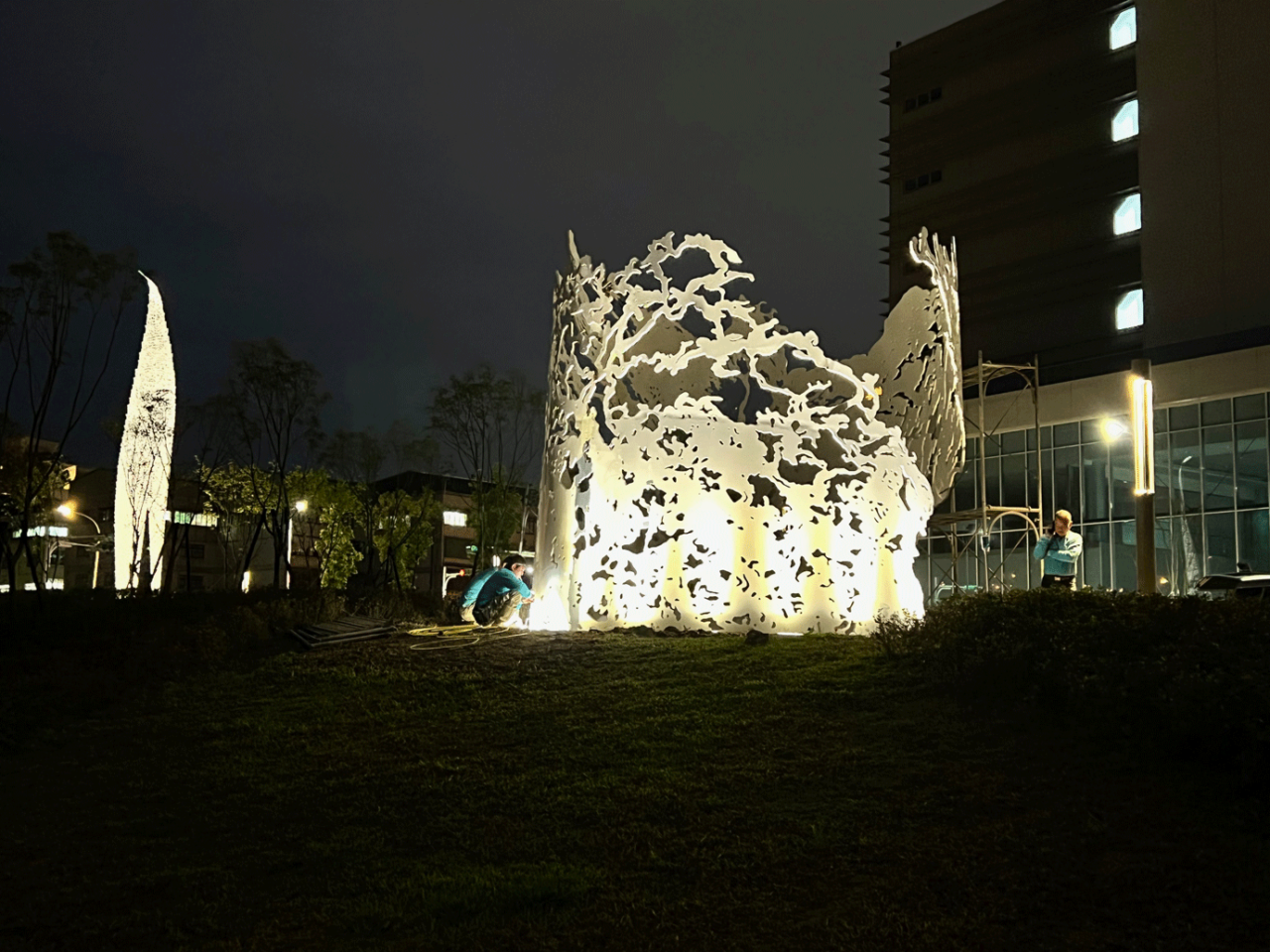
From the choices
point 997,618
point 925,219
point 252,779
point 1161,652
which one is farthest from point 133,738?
point 925,219

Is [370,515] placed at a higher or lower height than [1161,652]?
higher

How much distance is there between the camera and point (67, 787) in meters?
9.52

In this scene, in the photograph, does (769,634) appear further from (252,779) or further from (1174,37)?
(1174,37)

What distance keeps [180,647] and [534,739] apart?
20.1 feet

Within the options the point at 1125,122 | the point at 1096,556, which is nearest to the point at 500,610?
the point at 1096,556

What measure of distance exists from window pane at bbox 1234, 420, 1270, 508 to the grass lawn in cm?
2389

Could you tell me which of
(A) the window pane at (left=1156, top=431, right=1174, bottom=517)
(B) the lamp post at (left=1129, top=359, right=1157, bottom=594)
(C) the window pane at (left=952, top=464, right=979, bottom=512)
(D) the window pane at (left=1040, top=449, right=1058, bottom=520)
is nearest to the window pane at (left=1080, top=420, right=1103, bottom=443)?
(D) the window pane at (left=1040, top=449, right=1058, bottom=520)

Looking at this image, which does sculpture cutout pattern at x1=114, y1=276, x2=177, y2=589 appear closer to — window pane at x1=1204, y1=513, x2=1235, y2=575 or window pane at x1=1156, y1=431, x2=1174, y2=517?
window pane at x1=1156, y1=431, x2=1174, y2=517

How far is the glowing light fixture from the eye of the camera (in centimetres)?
1255

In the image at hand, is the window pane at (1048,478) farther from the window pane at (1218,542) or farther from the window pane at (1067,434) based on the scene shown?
the window pane at (1218,542)

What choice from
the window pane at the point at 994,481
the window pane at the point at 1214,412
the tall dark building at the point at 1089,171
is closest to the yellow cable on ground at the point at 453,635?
the window pane at the point at 1214,412

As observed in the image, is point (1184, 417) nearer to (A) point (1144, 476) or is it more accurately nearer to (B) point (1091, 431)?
(B) point (1091, 431)

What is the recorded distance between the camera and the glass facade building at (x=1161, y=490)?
3155 centimetres

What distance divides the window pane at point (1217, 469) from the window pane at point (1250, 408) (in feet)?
1.60
